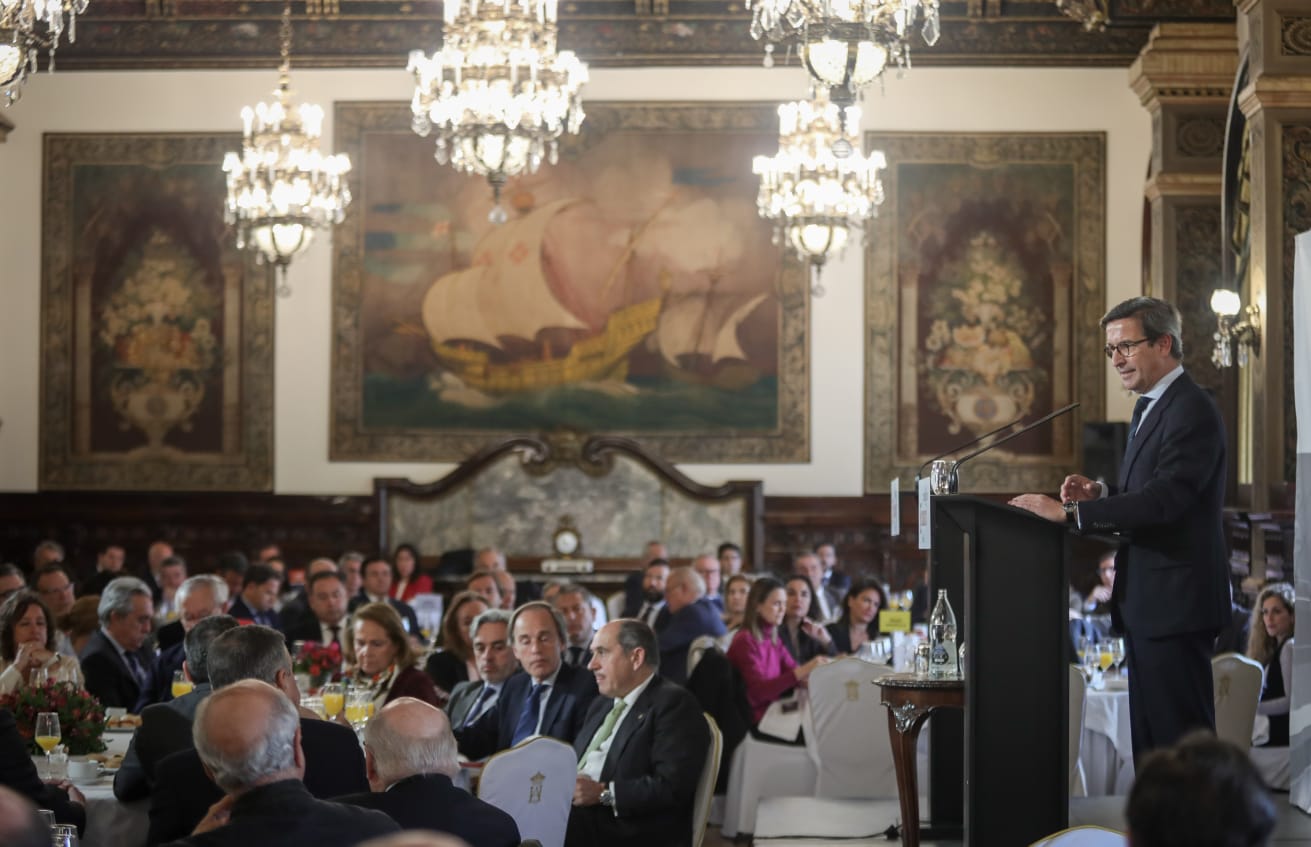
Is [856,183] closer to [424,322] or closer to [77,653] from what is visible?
[424,322]

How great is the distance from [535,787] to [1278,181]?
6547mm

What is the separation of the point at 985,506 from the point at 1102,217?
10.9m

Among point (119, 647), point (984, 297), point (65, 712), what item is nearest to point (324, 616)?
point (119, 647)

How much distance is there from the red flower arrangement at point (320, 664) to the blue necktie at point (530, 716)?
1.41 m

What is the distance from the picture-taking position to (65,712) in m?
5.57

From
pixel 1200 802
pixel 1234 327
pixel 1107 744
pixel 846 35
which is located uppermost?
pixel 846 35

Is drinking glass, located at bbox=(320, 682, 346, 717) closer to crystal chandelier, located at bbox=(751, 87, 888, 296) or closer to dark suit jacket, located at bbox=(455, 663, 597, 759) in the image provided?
dark suit jacket, located at bbox=(455, 663, 597, 759)

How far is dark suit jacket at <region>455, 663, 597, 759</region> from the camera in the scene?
5879mm

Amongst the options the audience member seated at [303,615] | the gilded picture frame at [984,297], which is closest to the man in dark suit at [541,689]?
the audience member seated at [303,615]

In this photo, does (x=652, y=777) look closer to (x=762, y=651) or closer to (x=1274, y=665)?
(x=762, y=651)

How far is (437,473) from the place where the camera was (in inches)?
578

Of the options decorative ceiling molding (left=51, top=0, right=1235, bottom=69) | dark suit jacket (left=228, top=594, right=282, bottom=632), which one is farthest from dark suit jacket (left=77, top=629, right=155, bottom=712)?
decorative ceiling molding (left=51, top=0, right=1235, bottom=69)

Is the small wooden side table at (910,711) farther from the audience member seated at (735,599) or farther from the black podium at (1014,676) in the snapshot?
the audience member seated at (735,599)

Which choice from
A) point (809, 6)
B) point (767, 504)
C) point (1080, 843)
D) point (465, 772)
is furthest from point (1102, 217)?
point (1080, 843)
